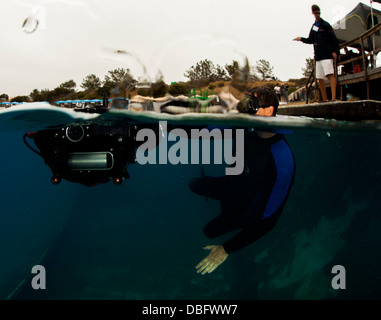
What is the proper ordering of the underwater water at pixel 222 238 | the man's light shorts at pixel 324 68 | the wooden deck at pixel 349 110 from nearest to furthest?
the wooden deck at pixel 349 110, the man's light shorts at pixel 324 68, the underwater water at pixel 222 238

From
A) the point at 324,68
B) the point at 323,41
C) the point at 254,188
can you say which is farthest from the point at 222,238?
the point at 323,41

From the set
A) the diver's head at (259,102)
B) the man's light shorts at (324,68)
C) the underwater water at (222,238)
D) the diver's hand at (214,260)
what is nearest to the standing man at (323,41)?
the man's light shorts at (324,68)

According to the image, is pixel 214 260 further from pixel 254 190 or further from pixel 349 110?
pixel 349 110

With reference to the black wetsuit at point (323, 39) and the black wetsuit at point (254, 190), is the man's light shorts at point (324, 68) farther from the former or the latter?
the black wetsuit at point (254, 190)

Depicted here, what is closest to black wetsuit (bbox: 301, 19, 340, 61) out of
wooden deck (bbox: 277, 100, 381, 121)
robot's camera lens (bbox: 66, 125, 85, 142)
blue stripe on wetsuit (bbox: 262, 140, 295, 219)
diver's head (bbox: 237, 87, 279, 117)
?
wooden deck (bbox: 277, 100, 381, 121)

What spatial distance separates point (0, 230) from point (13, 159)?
2.60 metres

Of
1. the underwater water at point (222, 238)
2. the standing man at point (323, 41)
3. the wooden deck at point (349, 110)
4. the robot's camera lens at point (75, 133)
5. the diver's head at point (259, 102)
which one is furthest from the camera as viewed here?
the underwater water at point (222, 238)

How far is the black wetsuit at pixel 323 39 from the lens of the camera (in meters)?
A: 6.84

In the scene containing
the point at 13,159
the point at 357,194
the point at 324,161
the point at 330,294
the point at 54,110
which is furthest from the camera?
the point at 324,161

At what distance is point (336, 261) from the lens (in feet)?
28.3

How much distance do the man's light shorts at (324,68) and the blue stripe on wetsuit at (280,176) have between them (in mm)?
3748

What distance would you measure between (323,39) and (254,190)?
4.47 metres
